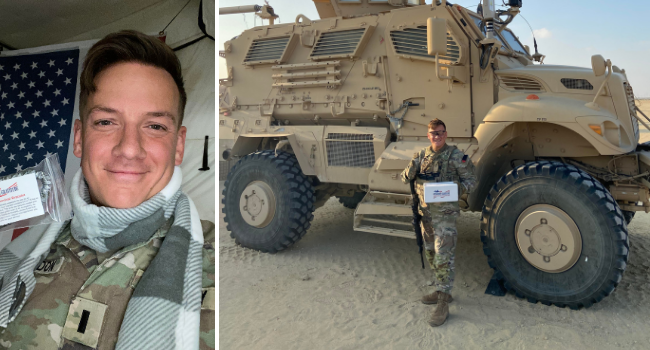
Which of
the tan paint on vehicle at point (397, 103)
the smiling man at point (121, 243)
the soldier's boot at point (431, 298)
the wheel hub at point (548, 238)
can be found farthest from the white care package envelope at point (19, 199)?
the wheel hub at point (548, 238)

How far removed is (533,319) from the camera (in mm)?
3576

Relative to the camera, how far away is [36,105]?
145 inches

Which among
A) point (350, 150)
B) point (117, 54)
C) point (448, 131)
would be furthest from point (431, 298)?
point (117, 54)

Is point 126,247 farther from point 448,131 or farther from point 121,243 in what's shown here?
point 448,131

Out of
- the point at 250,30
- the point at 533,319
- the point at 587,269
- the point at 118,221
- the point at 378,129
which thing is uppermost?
the point at 250,30

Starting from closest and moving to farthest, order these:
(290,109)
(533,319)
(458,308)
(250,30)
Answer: (533,319), (458,308), (290,109), (250,30)

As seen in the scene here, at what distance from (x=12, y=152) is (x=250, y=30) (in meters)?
3.22

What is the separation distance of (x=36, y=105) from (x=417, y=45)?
3.45 m

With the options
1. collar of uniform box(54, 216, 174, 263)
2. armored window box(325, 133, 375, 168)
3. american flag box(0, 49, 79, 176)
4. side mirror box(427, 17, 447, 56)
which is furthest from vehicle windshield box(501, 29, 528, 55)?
collar of uniform box(54, 216, 174, 263)

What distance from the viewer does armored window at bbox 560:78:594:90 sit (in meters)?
4.12

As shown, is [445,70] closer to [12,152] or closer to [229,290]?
[229,290]

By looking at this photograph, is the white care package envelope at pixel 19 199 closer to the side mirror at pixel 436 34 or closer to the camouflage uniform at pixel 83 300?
the camouflage uniform at pixel 83 300

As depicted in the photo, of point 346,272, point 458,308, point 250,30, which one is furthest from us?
point 250,30

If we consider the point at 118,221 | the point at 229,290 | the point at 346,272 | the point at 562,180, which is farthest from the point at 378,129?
the point at 118,221
